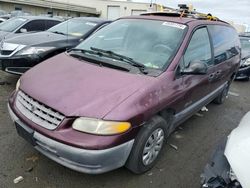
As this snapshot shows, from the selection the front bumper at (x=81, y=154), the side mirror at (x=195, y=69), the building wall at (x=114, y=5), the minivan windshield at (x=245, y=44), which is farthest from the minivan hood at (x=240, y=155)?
the building wall at (x=114, y=5)

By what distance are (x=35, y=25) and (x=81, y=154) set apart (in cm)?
635

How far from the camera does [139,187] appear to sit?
2.73 meters

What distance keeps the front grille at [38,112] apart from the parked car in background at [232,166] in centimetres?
138

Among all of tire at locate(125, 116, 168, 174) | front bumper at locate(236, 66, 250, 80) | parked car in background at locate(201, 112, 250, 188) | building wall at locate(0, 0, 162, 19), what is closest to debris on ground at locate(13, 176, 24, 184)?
tire at locate(125, 116, 168, 174)

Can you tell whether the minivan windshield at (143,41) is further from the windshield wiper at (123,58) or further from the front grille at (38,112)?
the front grille at (38,112)

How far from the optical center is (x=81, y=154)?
7.39ft

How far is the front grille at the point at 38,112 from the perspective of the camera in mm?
2361

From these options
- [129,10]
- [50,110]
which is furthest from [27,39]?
[129,10]

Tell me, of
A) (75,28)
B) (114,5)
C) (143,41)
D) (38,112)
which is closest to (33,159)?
(38,112)

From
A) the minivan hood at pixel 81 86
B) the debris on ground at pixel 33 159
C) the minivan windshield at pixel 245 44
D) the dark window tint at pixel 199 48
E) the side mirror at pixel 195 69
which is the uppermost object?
the dark window tint at pixel 199 48

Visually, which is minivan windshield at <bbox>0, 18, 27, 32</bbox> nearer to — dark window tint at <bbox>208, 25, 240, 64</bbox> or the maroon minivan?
the maroon minivan

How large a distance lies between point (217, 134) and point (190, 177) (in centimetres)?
146

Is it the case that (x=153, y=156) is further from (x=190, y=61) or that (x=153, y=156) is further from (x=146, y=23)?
Result: (x=146, y=23)

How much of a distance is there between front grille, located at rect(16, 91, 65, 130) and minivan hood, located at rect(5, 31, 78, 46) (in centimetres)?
258
